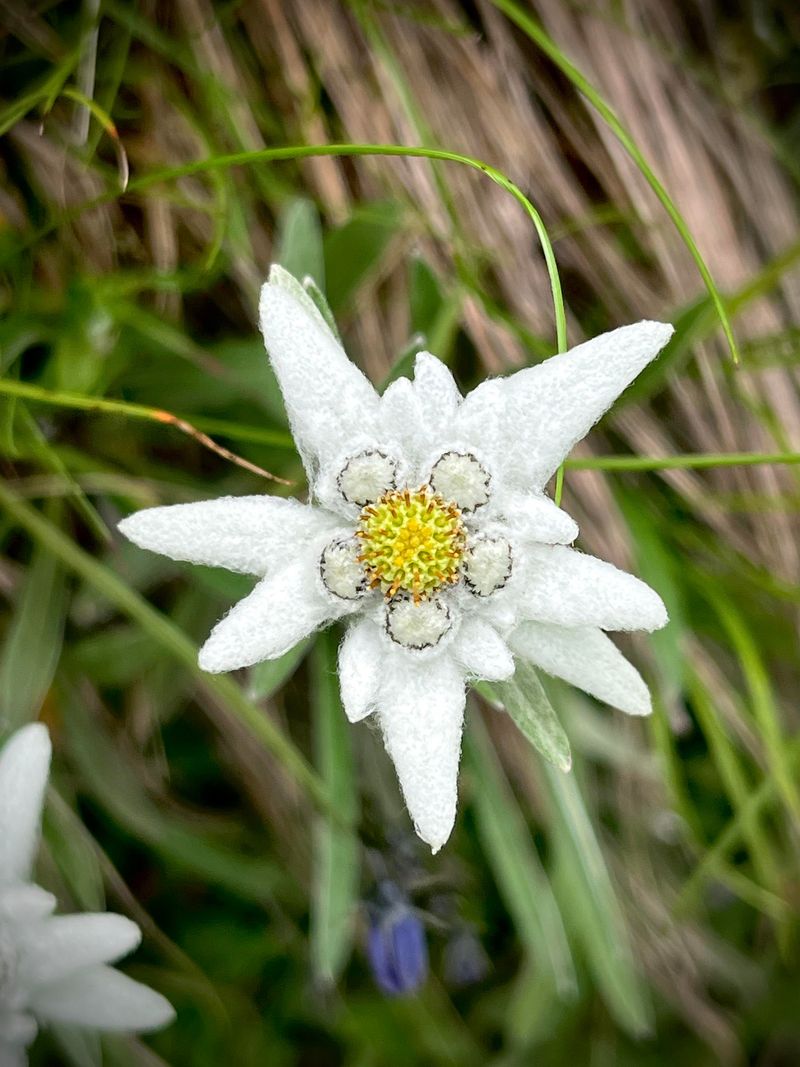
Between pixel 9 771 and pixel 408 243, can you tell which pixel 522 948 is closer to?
pixel 9 771

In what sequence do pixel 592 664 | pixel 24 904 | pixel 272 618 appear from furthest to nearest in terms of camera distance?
Answer: pixel 24 904 < pixel 592 664 < pixel 272 618

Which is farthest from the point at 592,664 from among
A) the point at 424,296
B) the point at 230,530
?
the point at 424,296

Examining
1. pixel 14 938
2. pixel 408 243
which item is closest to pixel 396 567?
pixel 14 938

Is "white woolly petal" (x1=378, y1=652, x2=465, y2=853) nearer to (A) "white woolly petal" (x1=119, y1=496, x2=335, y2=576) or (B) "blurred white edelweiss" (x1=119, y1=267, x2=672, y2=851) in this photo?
(B) "blurred white edelweiss" (x1=119, y1=267, x2=672, y2=851)

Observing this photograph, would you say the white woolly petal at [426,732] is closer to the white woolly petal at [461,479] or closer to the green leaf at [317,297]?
the white woolly petal at [461,479]

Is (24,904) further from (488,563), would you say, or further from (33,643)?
(488,563)

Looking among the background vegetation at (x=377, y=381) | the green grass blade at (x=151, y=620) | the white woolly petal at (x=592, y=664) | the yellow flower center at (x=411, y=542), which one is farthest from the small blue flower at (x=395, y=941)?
the yellow flower center at (x=411, y=542)

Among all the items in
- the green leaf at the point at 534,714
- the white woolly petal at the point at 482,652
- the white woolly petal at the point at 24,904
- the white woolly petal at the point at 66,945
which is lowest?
the white woolly petal at the point at 66,945
